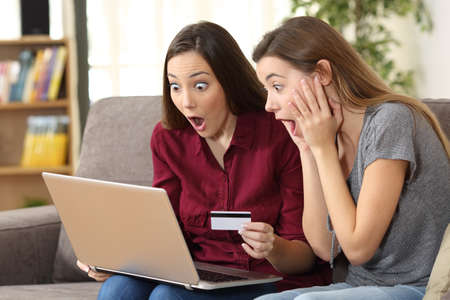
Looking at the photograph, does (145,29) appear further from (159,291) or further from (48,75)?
(159,291)

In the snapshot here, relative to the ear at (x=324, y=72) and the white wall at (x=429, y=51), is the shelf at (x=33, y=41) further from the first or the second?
the ear at (x=324, y=72)

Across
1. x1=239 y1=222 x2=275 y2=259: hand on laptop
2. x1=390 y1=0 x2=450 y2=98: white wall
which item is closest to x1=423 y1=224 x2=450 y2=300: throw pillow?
x1=239 y1=222 x2=275 y2=259: hand on laptop

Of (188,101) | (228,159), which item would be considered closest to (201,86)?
(188,101)

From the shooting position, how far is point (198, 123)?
163cm

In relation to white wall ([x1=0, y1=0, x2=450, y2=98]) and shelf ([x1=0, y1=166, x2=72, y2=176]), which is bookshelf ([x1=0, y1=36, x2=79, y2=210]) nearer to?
shelf ([x1=0, y1=166, x2=72, y2=176])

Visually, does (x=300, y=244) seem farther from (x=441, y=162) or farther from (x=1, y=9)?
(x=1, y=9)

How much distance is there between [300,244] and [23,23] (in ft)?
9.08

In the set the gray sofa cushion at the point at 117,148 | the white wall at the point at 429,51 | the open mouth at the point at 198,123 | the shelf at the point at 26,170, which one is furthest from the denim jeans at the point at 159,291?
the shelf at the point at 26,170

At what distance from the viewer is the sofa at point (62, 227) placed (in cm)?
192

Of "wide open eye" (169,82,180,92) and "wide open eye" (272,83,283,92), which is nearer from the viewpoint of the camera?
"wide open eye" (272,83,283,92)

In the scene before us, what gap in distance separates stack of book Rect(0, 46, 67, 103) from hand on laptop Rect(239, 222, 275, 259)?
8.78ft

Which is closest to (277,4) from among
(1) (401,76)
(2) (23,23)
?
(1) (401,76)

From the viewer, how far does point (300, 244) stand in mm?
1557

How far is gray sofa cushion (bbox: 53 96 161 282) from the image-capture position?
6.47 feet
